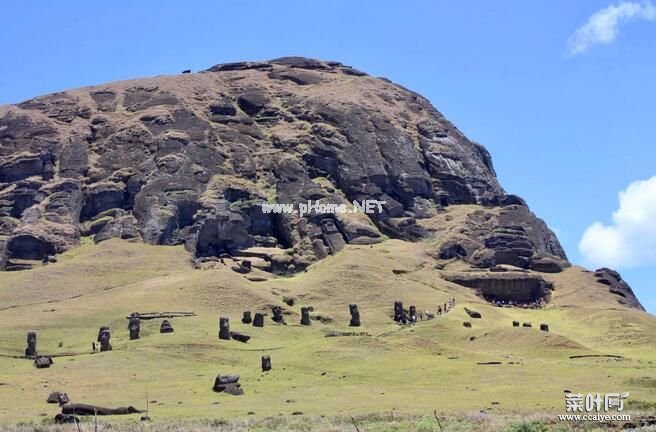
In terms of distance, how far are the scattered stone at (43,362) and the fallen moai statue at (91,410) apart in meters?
26.0

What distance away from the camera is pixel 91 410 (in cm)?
4291

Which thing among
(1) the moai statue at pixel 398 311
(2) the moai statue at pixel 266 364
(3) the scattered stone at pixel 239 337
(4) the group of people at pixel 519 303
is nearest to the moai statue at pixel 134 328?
(3) the scattered stone at pixel 239 337

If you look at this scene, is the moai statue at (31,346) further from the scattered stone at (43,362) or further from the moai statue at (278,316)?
the moai statue at (278,316)

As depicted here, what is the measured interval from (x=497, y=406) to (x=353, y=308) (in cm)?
5924

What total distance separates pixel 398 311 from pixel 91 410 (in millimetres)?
65701

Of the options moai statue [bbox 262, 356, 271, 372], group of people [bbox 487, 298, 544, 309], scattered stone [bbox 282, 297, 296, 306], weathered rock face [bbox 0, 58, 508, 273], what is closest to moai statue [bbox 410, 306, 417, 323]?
scattered stone [bbox 282, 297, 296, 306]

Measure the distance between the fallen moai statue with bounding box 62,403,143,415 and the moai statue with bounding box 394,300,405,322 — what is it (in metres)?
62.9

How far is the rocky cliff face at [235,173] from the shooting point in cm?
14462

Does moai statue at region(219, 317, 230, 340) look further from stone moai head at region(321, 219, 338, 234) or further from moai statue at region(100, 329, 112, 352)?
stone moai head at region(321, 219, 338, 234)

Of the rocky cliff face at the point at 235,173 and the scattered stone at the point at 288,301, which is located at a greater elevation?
the rocky cliff face at the point at 235,173

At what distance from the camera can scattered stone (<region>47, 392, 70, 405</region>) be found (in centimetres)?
4850

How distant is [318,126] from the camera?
584 feet

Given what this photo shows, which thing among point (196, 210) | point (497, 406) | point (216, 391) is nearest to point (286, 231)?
point (196, 210)

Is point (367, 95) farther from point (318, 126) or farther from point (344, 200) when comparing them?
point (344, 200)
